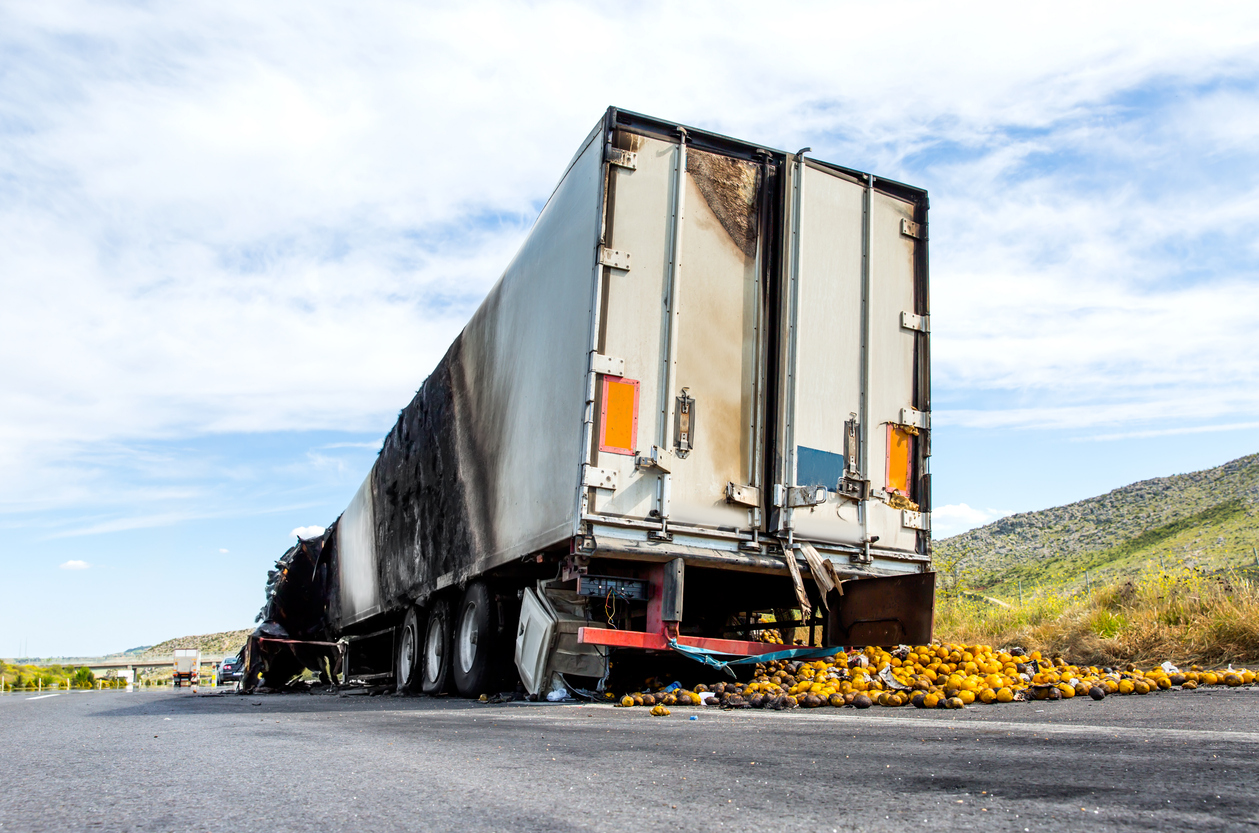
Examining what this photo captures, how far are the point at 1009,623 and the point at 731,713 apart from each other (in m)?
7.73

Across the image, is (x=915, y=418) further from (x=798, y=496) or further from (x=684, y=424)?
(x=684, y=424)

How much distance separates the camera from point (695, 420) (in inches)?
279

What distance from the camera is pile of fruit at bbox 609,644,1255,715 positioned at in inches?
231

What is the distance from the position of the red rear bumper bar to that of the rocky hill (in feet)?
86.4

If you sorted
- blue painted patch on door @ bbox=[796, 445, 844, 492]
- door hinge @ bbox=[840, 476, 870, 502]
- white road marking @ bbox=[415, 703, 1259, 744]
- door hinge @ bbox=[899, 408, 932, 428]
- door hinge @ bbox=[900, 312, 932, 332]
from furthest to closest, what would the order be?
1. door hinge @ bbox=[900, 312, 932, 332]
2. door hinge @ bbox=[899, 408, 932, 428]
3. door hinge @ bbox=[840, 476, 870, 502]
4. blue painted patch on door @ bbox=[796, 445, 844, 492]
5. white road marking @ bbox=[415, 703, 1259, 744]

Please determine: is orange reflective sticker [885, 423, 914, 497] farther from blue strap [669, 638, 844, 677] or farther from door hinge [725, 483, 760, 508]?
blue strap [669, 638, 844, 677]

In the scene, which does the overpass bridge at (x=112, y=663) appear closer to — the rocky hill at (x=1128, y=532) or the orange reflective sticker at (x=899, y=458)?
the rocky hill at (x=1128, y=532)

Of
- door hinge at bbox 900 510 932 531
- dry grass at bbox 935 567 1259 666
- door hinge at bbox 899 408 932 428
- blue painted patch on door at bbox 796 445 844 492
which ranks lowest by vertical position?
dry grass at bbox 935 567 1259 666

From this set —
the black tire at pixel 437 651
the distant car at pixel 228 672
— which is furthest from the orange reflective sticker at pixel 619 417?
the distant car at pixel 228 672

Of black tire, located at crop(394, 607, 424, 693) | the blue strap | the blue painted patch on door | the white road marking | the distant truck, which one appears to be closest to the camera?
the white road marking

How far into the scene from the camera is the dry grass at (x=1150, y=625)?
7.92 meters

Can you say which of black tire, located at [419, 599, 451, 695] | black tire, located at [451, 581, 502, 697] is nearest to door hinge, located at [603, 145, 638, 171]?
black tire, located at [451, 581, 502, 697]

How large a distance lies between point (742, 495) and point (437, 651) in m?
4.24

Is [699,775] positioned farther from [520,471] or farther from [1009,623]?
[1009,623]
